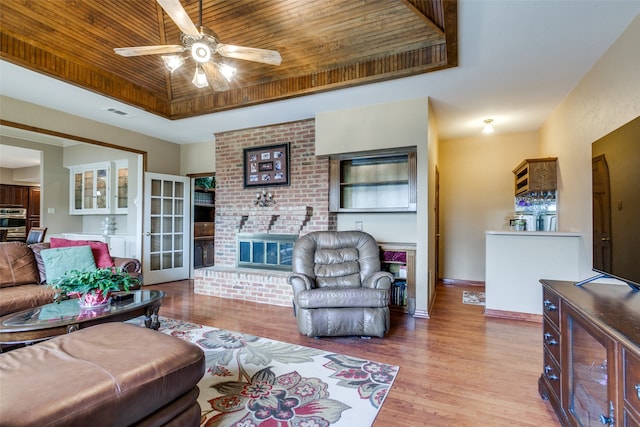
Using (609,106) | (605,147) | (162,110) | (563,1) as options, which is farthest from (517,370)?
(162,110)

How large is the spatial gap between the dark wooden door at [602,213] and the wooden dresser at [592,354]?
22 cm

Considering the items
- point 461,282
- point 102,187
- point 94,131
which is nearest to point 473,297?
point 461,282

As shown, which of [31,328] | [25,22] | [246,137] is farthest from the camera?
[246,137]

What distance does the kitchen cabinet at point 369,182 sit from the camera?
406 cm

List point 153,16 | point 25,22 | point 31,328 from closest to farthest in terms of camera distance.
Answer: point 31,328, point 25,22, point 153,16

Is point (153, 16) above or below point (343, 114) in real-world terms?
above

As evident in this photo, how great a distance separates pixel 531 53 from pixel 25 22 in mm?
4665

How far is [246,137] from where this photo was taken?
497 centimetres

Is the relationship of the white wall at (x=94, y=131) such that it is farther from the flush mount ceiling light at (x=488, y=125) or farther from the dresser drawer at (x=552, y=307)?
the dresser drawer at (x=552, y=307)

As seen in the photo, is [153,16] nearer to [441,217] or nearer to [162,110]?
[162,110]

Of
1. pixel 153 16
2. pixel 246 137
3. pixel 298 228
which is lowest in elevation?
pixel 298 228

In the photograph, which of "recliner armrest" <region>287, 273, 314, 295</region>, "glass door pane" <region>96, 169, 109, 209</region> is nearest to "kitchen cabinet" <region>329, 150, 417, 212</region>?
"recliner armrest" <region>287, 273, 314, 295</region>

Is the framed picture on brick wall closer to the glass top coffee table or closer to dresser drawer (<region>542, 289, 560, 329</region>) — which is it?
the glass top coffee table

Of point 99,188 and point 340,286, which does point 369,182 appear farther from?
point 99,188
